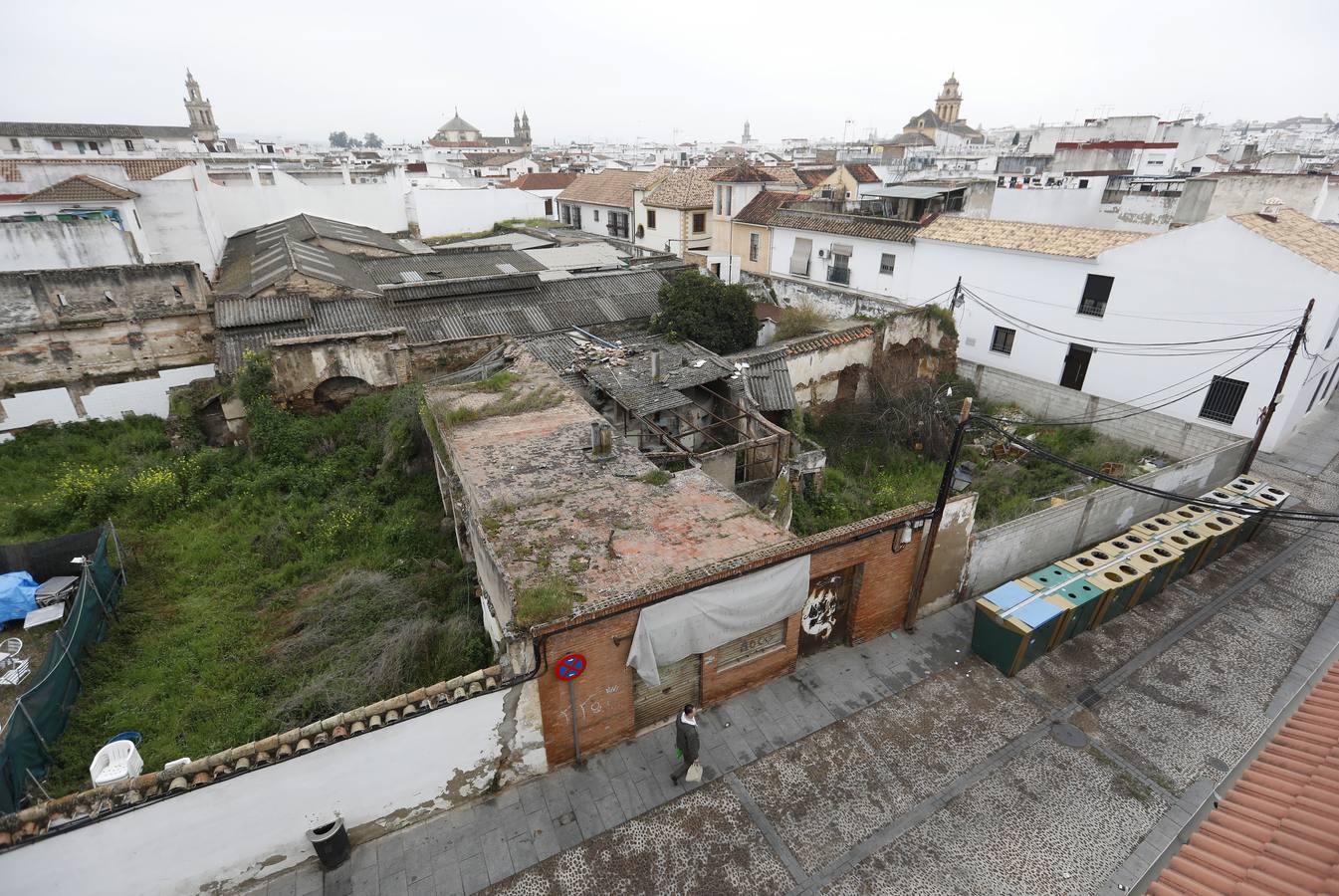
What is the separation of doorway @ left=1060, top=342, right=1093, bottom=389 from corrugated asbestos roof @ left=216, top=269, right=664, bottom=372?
1437 centimetres

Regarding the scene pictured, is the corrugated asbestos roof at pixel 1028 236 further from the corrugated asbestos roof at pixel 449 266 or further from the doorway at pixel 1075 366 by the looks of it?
the corrugated asbestos roof at pixel 449 266

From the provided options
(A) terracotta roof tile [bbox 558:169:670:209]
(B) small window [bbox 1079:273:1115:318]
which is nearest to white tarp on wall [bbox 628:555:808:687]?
(B) small window [bbox 1079:273:1115:318]

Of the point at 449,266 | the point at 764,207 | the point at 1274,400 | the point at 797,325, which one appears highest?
the point at 764,207

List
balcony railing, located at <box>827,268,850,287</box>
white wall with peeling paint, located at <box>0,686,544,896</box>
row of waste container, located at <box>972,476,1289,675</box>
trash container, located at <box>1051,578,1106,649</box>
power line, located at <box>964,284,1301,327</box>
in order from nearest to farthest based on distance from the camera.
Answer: white wall with peeling paint, located at <box>0,686,544,896</box> → row of waste container, located at <box>972,476,1289,675</box> → trash container, located at <box>1051,578,1106,649</box> → power line, located at <box>964,284,1301,327</box> → balcony railing, located at <box>827,268,850,287</box>

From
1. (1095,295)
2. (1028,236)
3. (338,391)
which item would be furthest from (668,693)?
(1028,236)

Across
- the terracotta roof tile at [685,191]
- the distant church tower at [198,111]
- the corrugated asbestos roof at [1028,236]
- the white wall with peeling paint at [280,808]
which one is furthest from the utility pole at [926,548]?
the distant church tower at [198,111]

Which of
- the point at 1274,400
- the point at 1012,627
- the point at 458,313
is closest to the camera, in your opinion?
the point at 1012,627

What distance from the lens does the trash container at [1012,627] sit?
9.73 m

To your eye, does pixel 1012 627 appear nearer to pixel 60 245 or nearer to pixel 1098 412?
pixel 1098 412

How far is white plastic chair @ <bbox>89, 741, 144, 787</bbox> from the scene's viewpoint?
260 inches

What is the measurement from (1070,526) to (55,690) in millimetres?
17522

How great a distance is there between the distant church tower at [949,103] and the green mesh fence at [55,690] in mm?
119963

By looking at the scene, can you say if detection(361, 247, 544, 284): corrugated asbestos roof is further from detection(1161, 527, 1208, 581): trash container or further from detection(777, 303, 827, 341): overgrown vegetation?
detection(1161, 527, 1208, 581): trash container

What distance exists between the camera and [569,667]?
7504 mm
